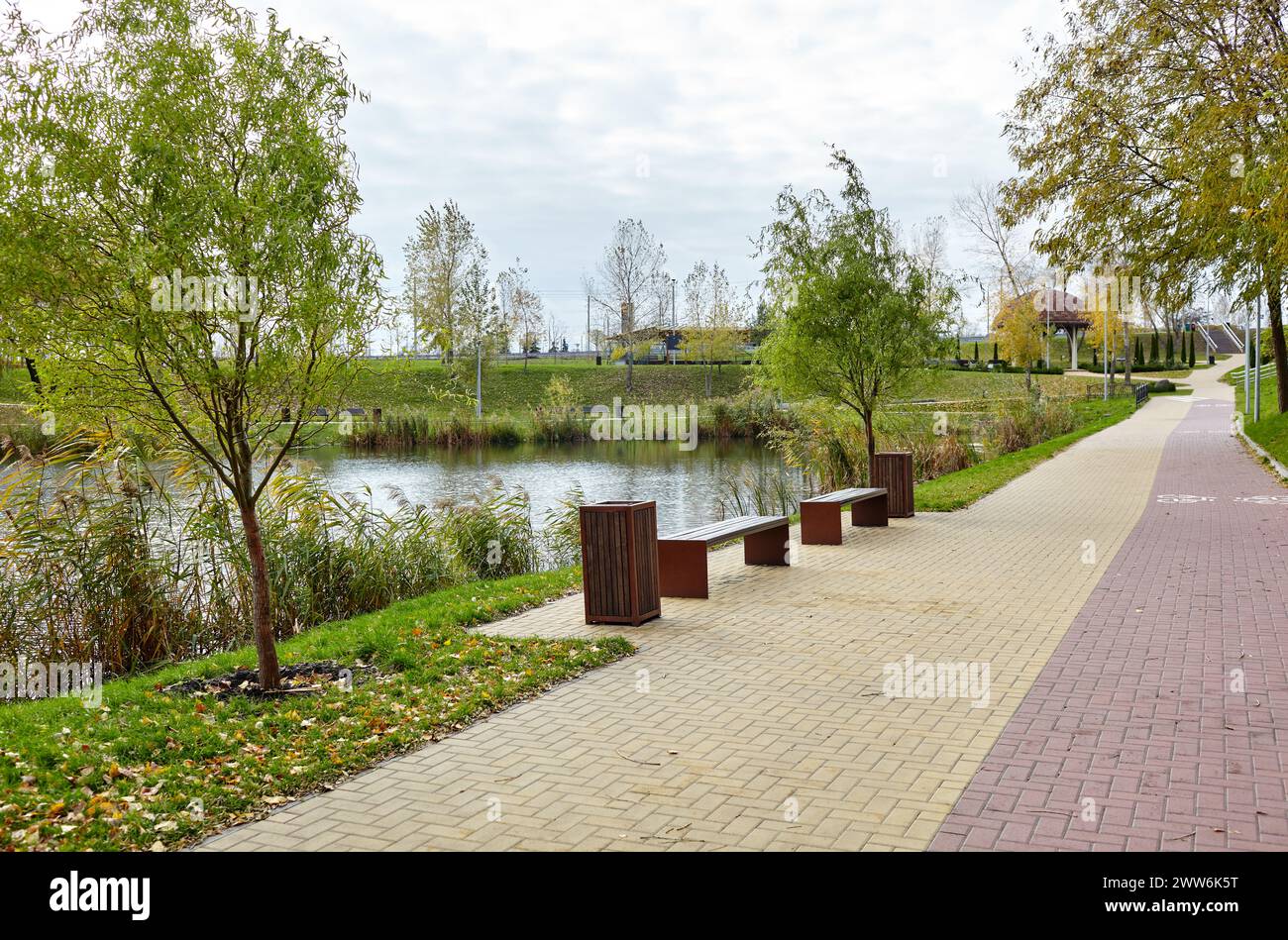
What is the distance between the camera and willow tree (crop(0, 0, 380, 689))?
5.76 metres

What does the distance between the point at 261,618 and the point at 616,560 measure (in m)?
3.01

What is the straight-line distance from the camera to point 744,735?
577 centimetres

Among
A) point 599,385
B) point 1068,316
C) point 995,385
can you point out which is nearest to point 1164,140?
point 995,385

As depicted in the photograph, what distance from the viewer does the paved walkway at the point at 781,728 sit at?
178 inches

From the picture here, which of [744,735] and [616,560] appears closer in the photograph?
[744,735]

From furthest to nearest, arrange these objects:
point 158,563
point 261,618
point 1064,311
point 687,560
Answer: point 1064,311 < point 687,560 < point 158,563 < point 261,618

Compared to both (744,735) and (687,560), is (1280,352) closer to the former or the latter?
(687,560)

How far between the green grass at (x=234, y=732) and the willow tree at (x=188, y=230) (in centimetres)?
81

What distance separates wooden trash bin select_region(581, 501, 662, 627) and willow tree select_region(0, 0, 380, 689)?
2683 millimetres

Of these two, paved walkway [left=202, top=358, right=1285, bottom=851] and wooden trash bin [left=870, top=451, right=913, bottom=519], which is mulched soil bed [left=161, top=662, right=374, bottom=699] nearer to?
paved walkway [left=202, top=358, right=1285, bottom=851]

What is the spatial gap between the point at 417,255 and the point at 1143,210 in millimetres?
36703

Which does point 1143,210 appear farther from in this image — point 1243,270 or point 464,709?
point 464,709

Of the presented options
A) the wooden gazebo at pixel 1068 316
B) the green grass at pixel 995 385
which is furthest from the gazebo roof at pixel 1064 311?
the green grass at pixel 995 385
